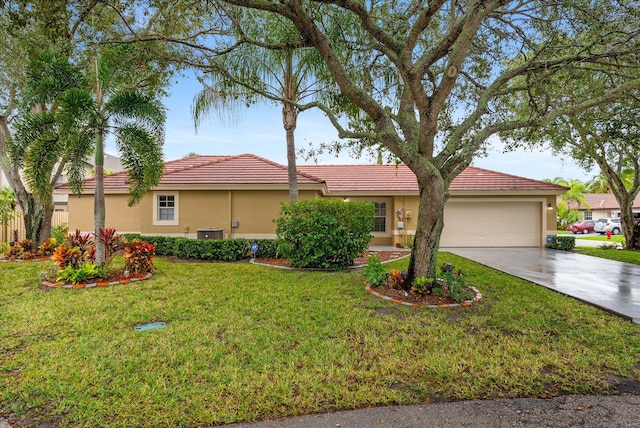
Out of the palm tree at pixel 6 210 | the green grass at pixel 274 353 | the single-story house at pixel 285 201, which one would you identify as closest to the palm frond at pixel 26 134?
the green grass at pixel 274 353

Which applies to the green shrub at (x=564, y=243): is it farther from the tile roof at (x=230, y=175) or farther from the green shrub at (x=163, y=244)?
the green shrub at (x=163, y=244)

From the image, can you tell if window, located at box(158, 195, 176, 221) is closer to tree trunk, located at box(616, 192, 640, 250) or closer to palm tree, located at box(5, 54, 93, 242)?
palm tree, located at box(5, 54, 93, 242)

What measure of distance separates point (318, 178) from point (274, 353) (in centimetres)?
1315

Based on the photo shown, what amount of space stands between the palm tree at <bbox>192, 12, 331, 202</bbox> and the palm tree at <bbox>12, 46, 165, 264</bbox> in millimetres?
1874

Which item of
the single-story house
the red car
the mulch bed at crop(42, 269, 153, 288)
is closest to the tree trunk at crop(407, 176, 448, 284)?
the mulch bed at crop(42, 269, 153, 288)

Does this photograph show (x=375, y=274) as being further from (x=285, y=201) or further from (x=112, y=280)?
(x=285, y=201)

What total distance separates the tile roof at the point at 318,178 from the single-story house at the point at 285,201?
0.14 ft

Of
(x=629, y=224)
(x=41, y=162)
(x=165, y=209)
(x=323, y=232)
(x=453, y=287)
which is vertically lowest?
(x=453, y=287)

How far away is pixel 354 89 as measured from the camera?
6461 mm

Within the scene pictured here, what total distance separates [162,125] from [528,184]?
54.3ft

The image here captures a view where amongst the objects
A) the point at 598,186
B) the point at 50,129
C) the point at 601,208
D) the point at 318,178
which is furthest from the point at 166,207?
the point at 598,186

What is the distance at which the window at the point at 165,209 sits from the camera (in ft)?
44.2

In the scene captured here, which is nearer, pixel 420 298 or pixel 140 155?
pixel 420 298

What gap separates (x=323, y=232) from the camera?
9.21 m
